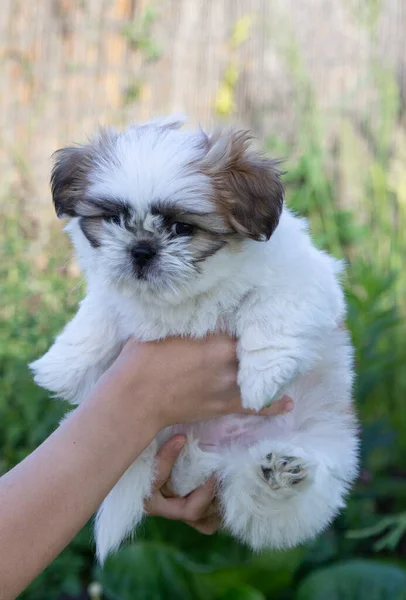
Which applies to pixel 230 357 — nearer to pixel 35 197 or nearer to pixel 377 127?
pixel 35 197

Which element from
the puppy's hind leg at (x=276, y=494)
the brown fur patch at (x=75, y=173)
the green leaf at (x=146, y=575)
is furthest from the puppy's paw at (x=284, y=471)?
the green leaf at (x=146, y=575)

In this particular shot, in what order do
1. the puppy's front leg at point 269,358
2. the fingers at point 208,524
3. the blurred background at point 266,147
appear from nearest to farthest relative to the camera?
the puppy's front leg at point 269,358
the fingers at point 208,524
the blurred background at point 266,147

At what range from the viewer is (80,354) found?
2525 millimetres

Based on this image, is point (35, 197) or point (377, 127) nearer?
point (35, 197)

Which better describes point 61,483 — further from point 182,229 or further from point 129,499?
point 182,229

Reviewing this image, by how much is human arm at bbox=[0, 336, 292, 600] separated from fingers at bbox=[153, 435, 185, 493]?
0.35 feet

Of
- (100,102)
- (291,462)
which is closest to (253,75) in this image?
(100,102)

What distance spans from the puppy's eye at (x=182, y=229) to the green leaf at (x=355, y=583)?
74.1 inches

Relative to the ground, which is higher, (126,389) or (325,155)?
(126,389)

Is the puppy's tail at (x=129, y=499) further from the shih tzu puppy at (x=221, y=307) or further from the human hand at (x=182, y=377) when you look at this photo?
the human hand at (x=182, y=377)

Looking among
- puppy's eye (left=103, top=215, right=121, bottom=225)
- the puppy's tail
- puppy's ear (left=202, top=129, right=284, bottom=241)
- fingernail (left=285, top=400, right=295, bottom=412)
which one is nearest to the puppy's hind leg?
fingernail (left=285, top=400, right=295, bottom=412)

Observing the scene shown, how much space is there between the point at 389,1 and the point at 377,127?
4.05 ft

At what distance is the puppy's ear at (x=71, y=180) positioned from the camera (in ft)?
7.54

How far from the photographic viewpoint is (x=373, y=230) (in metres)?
5.76
